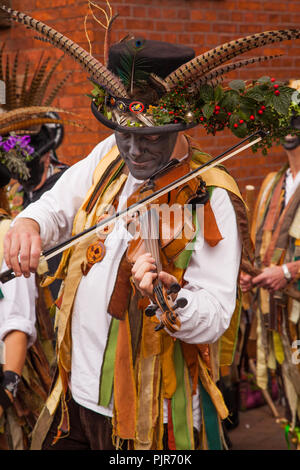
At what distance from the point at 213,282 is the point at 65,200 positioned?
0.67 metres

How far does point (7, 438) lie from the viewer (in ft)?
9.03

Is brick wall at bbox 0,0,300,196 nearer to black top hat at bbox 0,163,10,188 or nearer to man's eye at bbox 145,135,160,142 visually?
man's eye at bbox 145,135,160,142

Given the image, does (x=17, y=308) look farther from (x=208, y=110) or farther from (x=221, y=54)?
(x=221, y=54)

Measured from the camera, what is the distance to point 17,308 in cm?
252

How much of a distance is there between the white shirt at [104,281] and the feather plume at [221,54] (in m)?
0.38

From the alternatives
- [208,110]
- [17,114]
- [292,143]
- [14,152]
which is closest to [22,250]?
[208,110]

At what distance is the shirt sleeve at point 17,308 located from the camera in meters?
2.48

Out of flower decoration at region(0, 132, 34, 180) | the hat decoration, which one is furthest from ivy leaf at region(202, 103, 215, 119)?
flower decoration at region(0, 132, 34, 180)

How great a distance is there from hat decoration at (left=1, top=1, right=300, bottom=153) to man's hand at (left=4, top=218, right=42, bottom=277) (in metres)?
0.43

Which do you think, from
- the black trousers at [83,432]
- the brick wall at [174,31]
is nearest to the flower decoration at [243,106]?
the brick wall at [174,31]

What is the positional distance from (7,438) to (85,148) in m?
1.43

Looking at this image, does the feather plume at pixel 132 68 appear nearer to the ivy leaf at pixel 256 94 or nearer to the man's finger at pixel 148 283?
the ivy leaf at pixel 256 94
